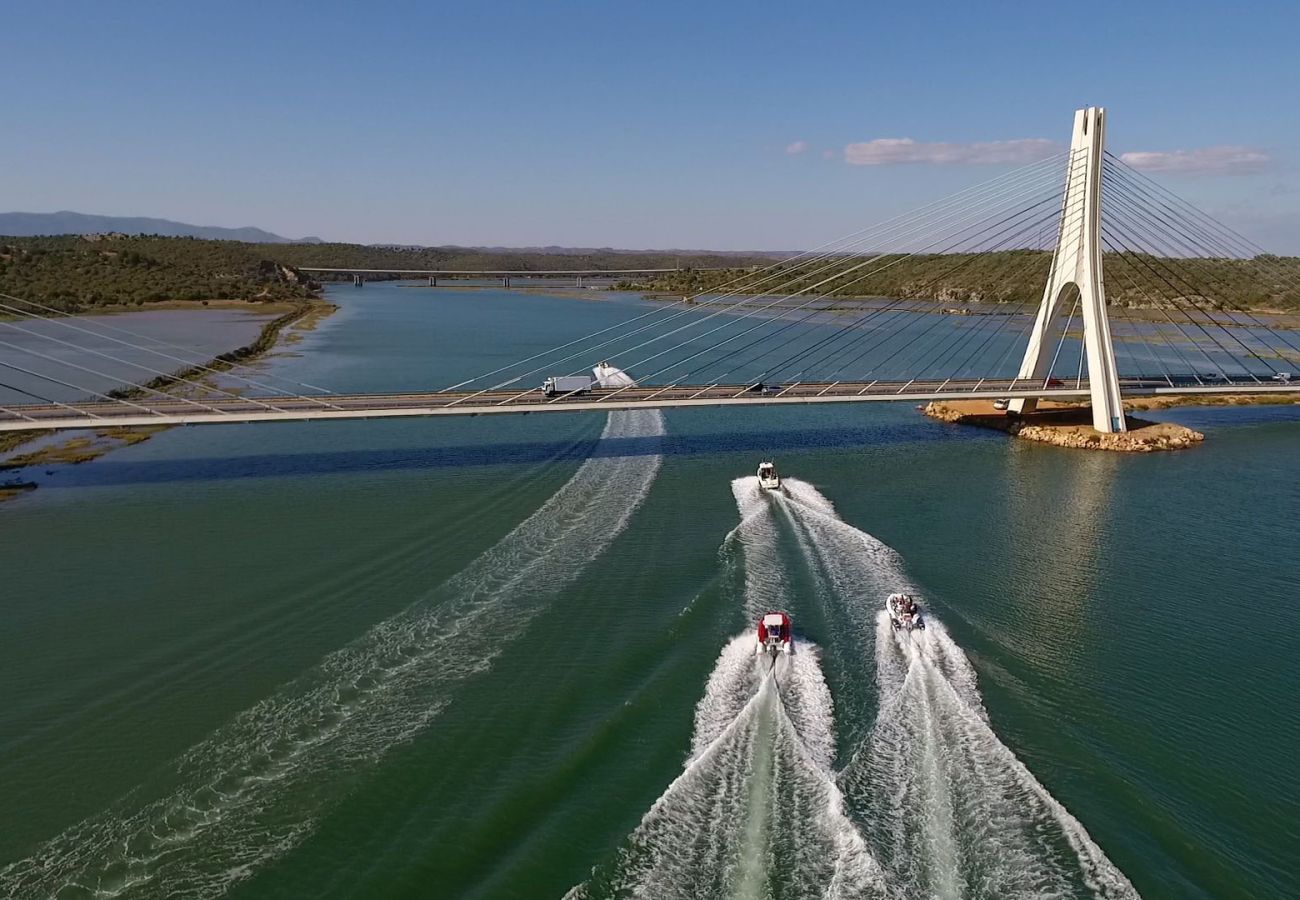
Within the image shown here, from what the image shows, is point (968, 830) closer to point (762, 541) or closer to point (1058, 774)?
point (1058, 774)

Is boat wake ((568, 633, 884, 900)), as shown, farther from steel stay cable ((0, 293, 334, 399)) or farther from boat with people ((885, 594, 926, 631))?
steel stay cable ((0, 293, 334, 399))

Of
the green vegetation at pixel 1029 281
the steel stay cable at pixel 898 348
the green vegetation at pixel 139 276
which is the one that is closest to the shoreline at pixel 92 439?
the green vegetation at pixel 139 276

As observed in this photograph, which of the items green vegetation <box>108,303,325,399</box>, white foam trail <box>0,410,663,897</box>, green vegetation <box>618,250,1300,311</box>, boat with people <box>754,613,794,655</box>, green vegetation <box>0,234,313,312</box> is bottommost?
white foam trail <box>0,410,663,897</box>

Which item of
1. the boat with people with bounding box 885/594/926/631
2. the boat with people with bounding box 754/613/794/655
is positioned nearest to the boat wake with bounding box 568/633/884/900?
the boat with people with bounding box 754/613/794/655

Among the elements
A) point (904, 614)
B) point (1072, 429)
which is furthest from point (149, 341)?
point (904, 614)

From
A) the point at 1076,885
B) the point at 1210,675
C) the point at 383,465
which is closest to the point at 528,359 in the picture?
the point at 383,465
